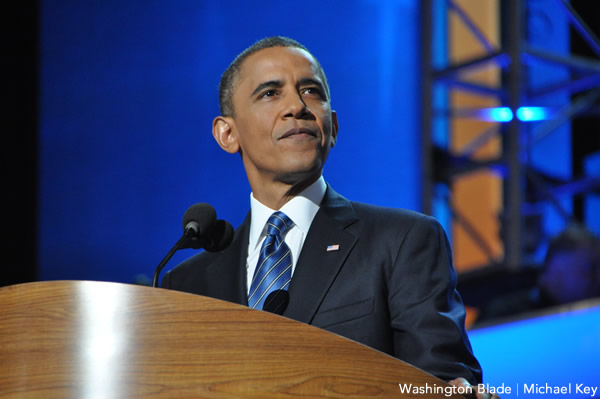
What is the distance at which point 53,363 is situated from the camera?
2.48ft

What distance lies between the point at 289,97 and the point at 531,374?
1270 mm

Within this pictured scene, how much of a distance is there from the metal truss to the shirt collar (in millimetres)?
3419

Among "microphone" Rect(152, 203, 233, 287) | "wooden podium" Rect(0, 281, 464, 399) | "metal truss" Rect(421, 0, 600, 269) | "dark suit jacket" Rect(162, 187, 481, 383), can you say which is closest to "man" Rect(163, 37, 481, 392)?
"dark suit jacket" Rect(162, 187, 481, 383)

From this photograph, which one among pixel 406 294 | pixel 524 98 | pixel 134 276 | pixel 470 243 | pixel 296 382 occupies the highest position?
pixel 524 98

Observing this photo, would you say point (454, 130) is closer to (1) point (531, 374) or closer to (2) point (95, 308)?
(1) point (531, 374)

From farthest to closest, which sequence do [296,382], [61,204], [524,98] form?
[524,98] < [61,204] < [296,382]

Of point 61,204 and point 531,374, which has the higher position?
point 61,204

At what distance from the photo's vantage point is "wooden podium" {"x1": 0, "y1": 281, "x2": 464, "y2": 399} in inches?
29.0

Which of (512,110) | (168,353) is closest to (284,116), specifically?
(168,353)

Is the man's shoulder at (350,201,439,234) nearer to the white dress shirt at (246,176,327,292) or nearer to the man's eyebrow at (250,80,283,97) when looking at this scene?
the white dress shirt at (246,176,327,292)

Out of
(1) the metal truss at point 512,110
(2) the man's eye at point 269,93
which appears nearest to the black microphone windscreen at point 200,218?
(2) the man's eye at point 269,93

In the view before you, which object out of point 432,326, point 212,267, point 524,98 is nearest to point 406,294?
point 432,326

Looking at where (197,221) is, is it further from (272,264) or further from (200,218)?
(272,264)

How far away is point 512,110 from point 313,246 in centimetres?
357
